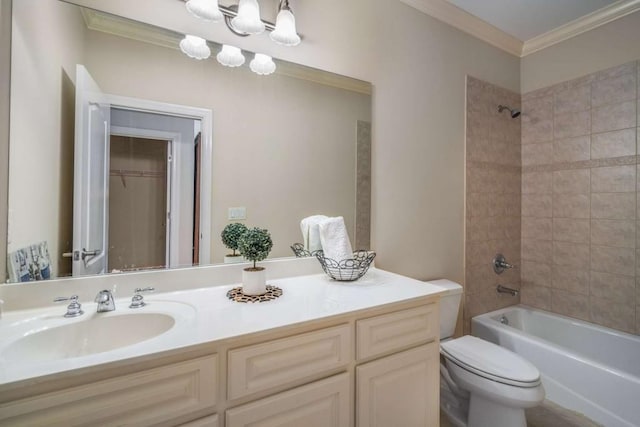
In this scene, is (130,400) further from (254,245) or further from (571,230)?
(571,230)

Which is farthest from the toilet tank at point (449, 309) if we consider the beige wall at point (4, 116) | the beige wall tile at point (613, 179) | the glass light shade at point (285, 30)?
the beige wall at point (4, 116)

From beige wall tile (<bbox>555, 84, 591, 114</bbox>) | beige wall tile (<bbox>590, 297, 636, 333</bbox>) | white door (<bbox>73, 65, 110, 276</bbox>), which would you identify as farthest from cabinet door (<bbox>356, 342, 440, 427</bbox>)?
beige wall tile (<bbox>555, 84, 591, 114</bbox>)

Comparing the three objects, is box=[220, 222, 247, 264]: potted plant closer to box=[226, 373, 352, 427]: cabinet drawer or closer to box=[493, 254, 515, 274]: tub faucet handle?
box=[226, 373, 352, 427]: cabinet drawer

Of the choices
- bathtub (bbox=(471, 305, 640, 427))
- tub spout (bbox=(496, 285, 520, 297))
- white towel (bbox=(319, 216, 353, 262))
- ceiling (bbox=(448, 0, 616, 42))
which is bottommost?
bathtub (bbox=(471, 305, 640, 427))

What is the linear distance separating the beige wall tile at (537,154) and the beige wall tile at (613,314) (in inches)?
42.3

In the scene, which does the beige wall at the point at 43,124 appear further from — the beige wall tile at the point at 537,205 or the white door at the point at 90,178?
the beige wall tile at the point at 537,205

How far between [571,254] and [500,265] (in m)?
0.50

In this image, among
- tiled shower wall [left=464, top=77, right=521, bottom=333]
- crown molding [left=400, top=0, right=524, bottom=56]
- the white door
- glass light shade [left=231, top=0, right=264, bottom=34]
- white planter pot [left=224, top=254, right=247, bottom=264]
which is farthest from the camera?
tiled shower wall [left=464, top=77, right=521, bottom=333]

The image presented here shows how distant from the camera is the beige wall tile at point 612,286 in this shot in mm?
1894

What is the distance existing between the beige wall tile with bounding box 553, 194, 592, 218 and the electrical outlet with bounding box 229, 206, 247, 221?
2361mm

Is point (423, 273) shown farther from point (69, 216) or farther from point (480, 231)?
point (69, 216)

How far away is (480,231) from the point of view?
2.14 m

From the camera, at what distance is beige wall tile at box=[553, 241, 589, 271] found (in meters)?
2.10

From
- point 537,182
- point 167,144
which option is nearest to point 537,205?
point 537,182
